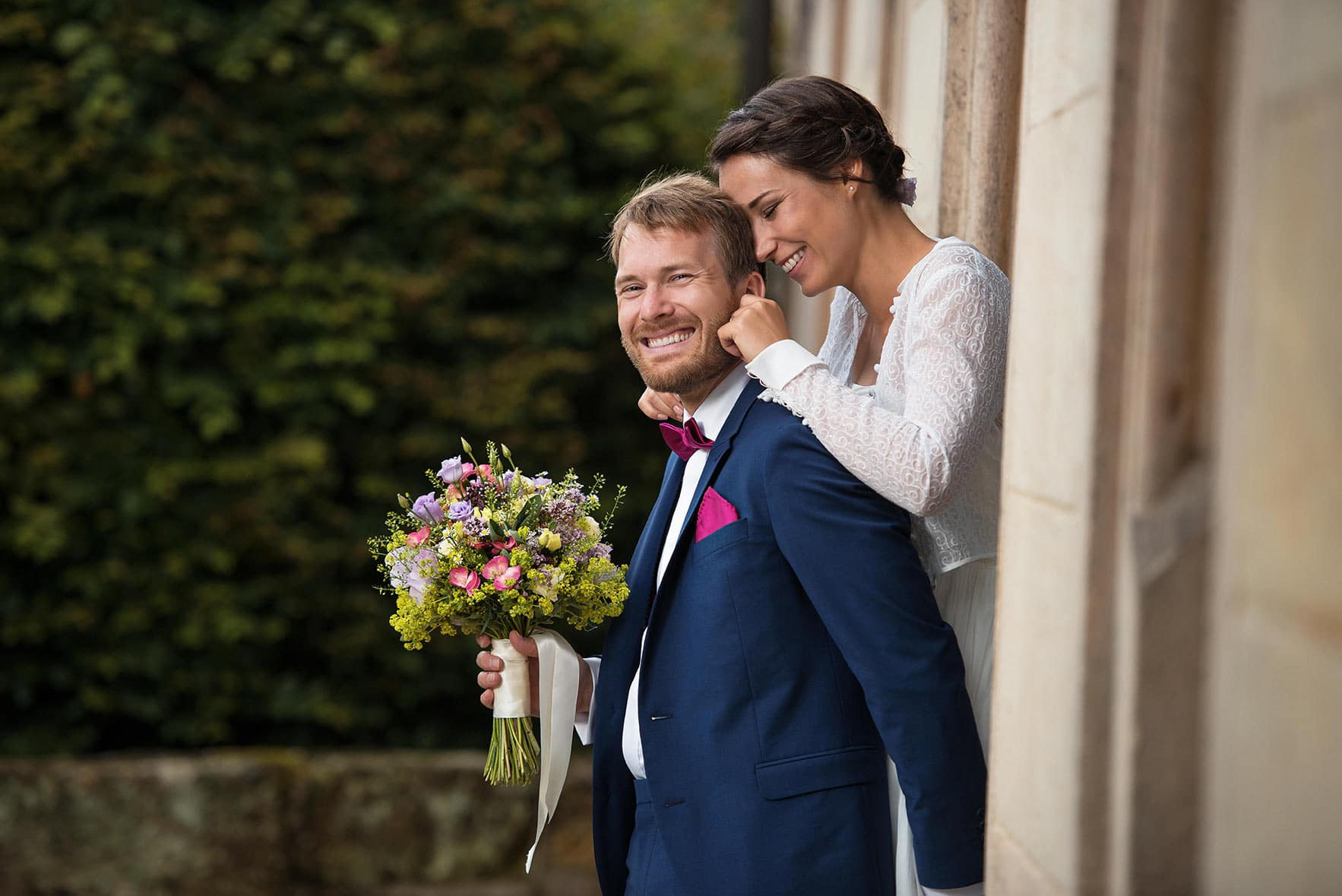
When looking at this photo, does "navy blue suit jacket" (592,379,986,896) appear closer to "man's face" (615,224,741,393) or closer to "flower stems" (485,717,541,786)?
"man's face" (615,224,741,393)

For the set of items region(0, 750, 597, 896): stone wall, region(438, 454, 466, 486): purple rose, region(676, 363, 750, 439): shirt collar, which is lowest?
region(0, 750, 597, 896): stone wall

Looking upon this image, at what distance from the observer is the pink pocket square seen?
2.16 meters

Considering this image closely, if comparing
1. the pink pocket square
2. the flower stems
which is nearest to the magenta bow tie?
the pink pocket square

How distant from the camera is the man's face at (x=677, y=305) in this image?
2.29 metres

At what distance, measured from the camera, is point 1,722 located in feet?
15.1

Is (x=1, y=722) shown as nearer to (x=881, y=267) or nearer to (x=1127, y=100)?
(x=881, y=267)

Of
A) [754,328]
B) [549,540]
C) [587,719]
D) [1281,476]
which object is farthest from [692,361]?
[1281,476]

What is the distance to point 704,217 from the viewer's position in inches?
90.5

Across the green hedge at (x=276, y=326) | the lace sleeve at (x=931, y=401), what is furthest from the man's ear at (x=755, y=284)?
the green hedge at (x=276, y=326)

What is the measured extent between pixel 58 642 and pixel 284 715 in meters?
0.87

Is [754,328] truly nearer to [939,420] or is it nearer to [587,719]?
[939,420]

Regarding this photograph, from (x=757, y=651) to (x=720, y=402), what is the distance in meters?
0.50

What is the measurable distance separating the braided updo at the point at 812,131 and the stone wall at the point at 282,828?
10.1 feet

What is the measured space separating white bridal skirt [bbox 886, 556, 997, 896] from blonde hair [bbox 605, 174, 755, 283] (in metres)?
0.69
